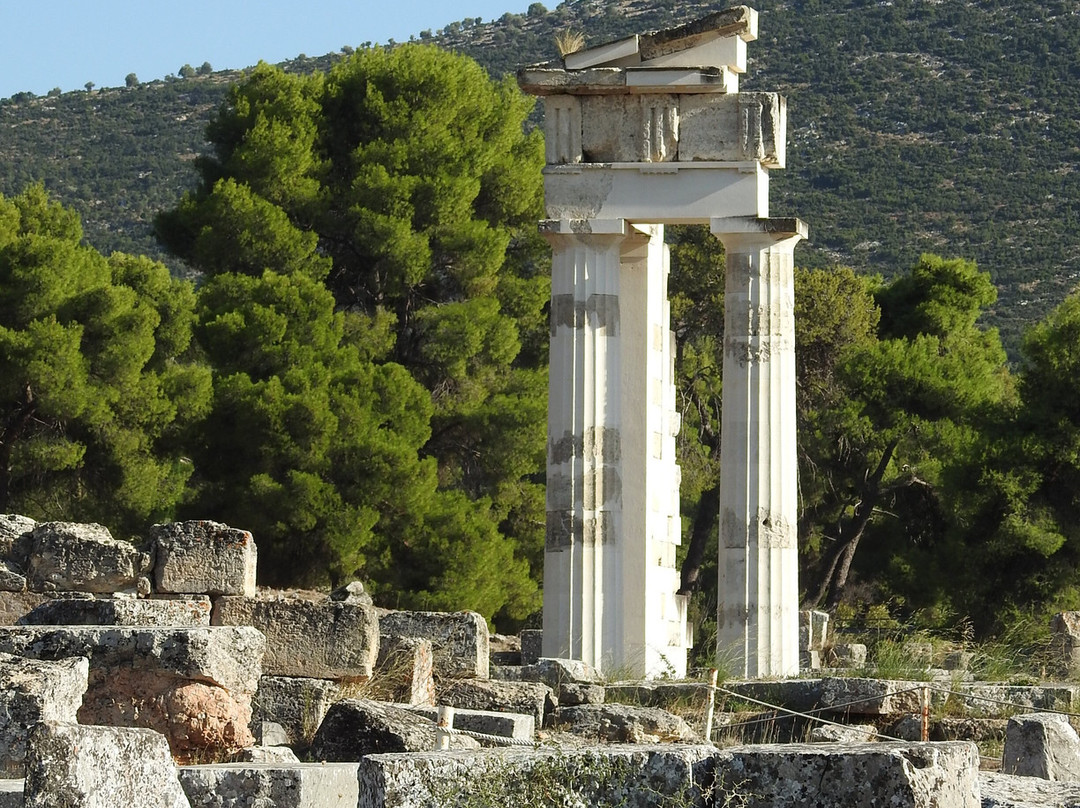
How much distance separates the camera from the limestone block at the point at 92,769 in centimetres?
538

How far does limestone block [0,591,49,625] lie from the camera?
13422 mm

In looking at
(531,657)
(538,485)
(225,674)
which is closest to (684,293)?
(538,485)

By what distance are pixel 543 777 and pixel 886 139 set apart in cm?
4555

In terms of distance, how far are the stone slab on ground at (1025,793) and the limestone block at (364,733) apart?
2.82 meters

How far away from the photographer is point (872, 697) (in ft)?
39.5

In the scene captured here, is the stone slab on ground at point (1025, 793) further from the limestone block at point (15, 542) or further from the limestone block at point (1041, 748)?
the limestone block at point (15, 542)

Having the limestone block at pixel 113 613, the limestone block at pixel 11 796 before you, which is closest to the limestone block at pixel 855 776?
the limestone block at pixel 11 796

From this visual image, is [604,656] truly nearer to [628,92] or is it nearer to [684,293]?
[628,92]

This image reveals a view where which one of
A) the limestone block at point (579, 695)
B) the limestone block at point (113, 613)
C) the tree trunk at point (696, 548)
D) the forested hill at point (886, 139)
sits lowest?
the limestone block at point (579, 695)

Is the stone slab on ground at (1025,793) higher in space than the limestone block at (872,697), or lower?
lower

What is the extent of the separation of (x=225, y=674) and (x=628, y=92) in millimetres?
10295

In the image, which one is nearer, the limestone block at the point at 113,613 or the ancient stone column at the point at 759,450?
the limestone block at the point at 113,613

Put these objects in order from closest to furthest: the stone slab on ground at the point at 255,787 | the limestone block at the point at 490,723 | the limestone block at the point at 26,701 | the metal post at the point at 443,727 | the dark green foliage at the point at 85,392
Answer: the stone slab on ground at the point at 255,787 < the limestone block at the point at 26,701 < the metal post at the point at 443,727 < the limestone block at the point at 490,723 < the dark green foliage at the point at 85,392

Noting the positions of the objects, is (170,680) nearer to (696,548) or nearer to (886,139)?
(696,548)
